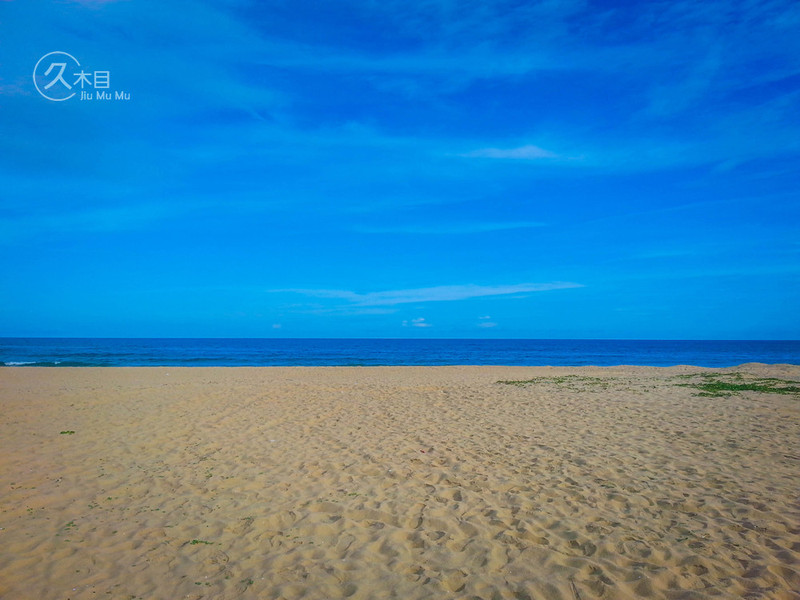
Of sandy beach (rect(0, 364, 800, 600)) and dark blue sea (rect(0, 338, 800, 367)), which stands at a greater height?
dark blue sea (rect(0, 338, 800, 367))

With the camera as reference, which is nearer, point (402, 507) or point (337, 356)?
point (402, 507)

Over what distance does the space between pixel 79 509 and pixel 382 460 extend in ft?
13.3

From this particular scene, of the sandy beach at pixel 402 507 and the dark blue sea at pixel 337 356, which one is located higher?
the dark blue sea at pixel 337 356

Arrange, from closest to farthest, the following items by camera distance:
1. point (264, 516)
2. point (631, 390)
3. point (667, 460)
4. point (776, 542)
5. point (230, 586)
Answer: point (230, 586), point (776, 542), point (264, 516), point (667, 460), point (631, 390)

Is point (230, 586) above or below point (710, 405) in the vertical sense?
below

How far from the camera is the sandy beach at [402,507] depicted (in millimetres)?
4156

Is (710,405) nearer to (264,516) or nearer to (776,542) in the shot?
(776,542)

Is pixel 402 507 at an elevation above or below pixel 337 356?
below

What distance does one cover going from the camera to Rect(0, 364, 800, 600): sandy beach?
4156 mm

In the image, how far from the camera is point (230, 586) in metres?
4.13

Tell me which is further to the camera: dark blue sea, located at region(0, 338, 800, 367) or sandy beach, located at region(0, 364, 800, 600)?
dark blue sea, located at region(0, 338, 800, 367)

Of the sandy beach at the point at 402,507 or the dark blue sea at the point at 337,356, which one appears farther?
the dark blue sea at the point at 337,356

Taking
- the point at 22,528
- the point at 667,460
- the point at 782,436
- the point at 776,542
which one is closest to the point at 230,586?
the point at 22,528

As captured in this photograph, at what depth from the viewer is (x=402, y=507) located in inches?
226
